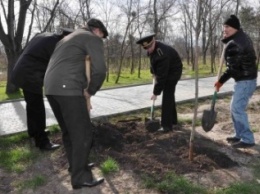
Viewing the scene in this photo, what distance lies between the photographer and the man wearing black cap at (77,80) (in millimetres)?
3641

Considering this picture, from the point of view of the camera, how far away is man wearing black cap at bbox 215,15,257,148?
205 inches

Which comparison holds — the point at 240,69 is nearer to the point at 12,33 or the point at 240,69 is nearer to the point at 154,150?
the point at 154,150

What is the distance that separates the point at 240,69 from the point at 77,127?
2740 millimetres

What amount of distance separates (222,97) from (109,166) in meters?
6.24

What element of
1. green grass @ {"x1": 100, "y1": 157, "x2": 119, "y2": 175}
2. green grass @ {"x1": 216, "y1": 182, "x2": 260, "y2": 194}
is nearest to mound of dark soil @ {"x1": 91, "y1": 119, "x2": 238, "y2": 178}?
green grass @ {"x1": 100, "y1": 157, "x2": 119, "y2": 175}

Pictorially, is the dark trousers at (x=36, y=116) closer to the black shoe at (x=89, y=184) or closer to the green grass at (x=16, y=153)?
the green grass at (x=16, y=153)

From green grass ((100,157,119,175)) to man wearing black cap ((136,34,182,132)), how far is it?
181 centimetres

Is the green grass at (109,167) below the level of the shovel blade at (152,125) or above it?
below

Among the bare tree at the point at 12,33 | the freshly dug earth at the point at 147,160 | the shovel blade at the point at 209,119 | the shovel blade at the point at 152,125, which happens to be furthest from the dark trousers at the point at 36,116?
the bare tree at the point at 12,33

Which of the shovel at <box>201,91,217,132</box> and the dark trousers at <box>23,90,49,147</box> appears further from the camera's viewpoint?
the shovel at <box>201,91,217,132</box>

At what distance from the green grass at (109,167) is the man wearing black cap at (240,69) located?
6.57 ft

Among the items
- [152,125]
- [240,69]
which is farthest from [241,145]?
[152,125]

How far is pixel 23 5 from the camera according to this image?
1291 centimetres

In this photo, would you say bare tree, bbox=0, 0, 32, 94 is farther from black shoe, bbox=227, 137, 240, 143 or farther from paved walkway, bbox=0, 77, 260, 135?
black shoe, bbox=227, 137, 240, 143
